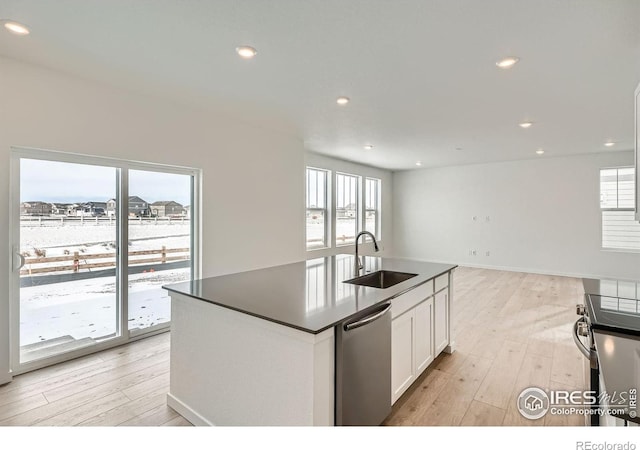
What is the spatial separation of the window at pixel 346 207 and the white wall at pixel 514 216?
1.86m

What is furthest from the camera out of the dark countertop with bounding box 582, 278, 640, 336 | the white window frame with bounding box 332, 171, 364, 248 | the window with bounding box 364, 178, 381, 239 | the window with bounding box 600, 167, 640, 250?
the window with bounding box 364, 178, 381, 239

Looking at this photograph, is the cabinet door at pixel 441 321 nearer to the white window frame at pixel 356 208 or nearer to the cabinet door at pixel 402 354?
the cabinet door at pixel 402 354

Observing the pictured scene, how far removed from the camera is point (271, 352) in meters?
1.61

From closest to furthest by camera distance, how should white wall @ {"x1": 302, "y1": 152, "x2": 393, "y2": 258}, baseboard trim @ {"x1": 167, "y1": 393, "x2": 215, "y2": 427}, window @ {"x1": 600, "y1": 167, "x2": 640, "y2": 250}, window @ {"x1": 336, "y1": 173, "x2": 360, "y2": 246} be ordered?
baseboard trim @ {"x1": 167, "y1": 393, "x2": 215, "y2": 427}, window @ {"x1": 600, "y1": 167, "x2": 640, "y2": 250}, white wall @ {"x1": 302, "y1": 152, "x2": 393, "y2": 258}, window @ {"x1": 336, "y1": 173, "x2": 360, "y2": 246}

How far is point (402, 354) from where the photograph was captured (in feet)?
7.17

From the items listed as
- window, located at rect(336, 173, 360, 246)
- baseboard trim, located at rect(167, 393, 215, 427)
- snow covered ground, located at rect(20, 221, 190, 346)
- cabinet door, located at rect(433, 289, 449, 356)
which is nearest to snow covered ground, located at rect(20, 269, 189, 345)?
snow covered ground, located at rect(20, 221, 190, 346)

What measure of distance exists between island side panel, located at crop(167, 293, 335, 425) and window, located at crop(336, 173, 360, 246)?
5457 mm

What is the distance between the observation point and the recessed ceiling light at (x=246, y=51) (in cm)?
241

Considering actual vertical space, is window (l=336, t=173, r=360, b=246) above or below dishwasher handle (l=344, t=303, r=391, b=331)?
above

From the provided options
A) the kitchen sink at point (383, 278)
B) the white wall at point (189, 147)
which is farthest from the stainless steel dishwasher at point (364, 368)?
the white wall at point (189, 147)

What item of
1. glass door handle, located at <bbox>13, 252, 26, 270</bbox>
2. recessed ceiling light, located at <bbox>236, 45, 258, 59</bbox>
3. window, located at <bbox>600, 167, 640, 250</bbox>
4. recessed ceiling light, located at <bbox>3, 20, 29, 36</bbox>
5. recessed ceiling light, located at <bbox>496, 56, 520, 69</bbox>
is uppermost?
recessed ceiling light, located at <bbox>236, 45, 258, 59</bbox>

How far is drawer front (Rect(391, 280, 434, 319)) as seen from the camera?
81.3 inches

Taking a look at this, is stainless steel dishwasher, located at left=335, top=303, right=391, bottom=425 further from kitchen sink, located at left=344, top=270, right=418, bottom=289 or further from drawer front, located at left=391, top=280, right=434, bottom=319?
kitchen sink, located at left=344, top=270, right=418, bottom=289
